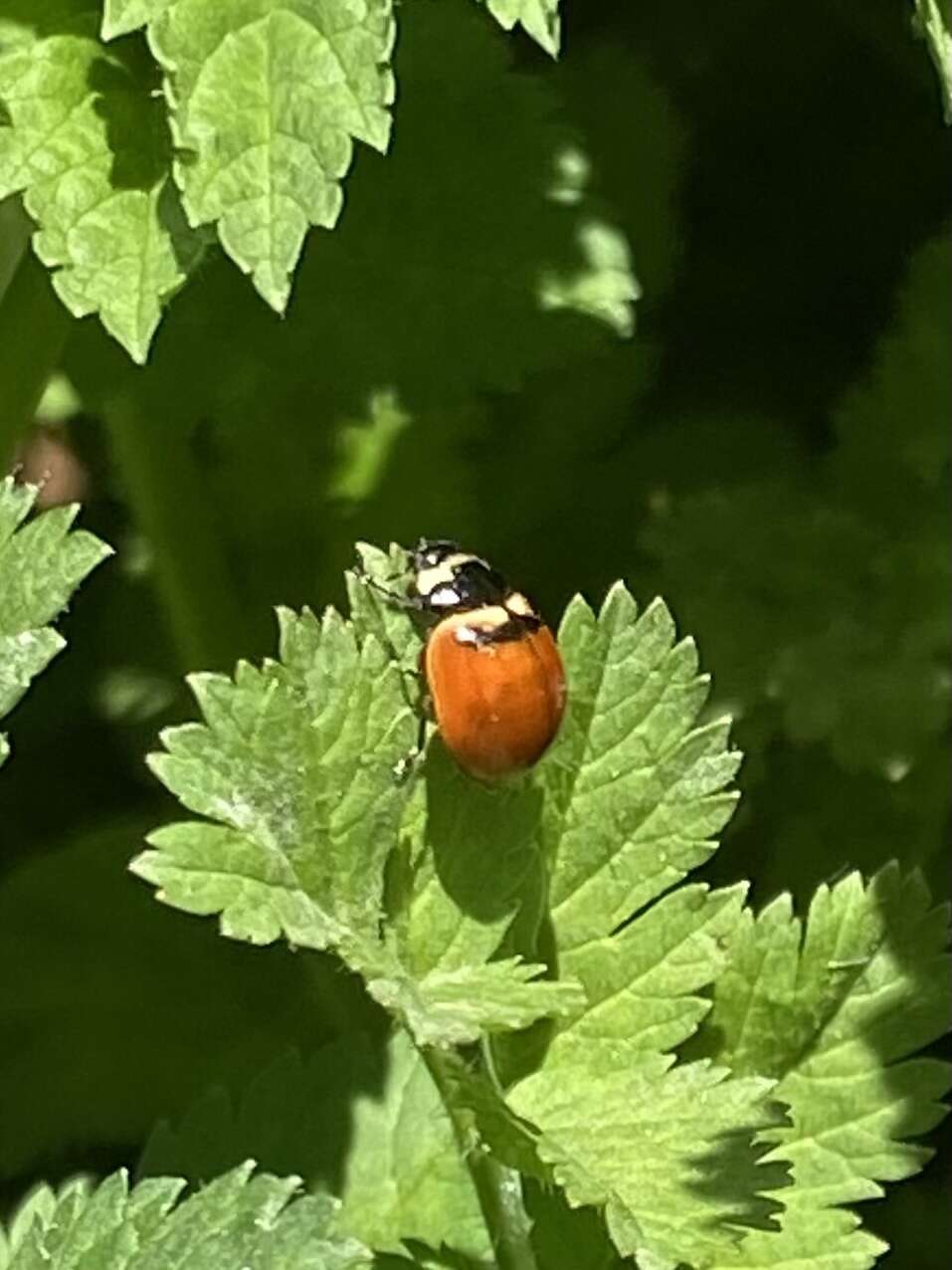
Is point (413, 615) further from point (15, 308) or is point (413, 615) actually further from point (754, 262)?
point (754, 262)

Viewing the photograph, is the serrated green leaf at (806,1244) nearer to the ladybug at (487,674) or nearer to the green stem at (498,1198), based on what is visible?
the green stem at (498,1198)

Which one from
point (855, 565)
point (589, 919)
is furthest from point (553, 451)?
point (589, 919)

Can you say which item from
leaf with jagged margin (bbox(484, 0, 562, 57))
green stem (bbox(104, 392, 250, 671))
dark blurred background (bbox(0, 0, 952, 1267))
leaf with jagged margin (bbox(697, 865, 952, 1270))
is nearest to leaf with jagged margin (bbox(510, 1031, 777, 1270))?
leaf with jagged margin (bbox(697, 865, 952, 1270))

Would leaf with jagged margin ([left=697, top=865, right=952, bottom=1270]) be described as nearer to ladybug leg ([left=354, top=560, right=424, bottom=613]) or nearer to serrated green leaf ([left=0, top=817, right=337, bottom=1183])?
ladybug leg ([left=354, top=560, right=424, bottom=613])

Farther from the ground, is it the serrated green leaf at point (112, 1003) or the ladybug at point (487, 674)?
the ladybug at point (487, 674)

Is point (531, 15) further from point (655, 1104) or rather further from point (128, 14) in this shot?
point (655, 1104)

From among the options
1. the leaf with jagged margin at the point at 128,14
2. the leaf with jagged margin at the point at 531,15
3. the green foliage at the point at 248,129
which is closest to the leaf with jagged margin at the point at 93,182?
the green foliage at the point at 248,129
